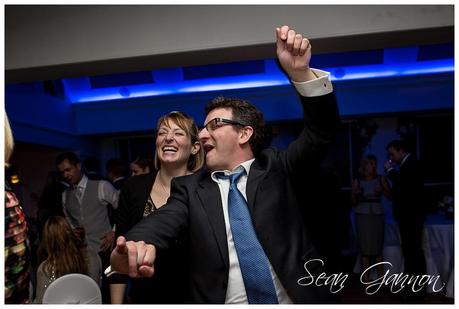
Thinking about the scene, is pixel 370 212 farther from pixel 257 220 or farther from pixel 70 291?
pixel 257 220

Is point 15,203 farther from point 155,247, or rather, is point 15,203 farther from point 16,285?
point 155,247

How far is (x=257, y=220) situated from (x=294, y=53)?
0.53m

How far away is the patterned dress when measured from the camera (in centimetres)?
117

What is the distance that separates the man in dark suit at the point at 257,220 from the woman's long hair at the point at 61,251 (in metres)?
1.59

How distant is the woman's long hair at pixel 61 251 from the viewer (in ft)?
9.70

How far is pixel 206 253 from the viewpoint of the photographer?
1528 mm

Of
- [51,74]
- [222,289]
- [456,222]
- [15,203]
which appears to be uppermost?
[51,74]

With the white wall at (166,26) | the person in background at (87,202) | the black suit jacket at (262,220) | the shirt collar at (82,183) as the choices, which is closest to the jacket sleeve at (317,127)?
the black suit jacket at (262,220)

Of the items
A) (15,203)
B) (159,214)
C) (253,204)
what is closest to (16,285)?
(15,203)

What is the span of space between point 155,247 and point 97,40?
103 inches

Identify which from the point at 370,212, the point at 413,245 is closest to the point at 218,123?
the point at 413,245

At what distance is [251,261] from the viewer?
4.95 feet

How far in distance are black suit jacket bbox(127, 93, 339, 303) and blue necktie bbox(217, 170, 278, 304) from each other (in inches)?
1.0

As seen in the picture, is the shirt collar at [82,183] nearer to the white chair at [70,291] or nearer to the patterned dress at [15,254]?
the white chair at [70,291]
